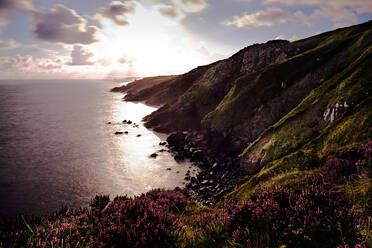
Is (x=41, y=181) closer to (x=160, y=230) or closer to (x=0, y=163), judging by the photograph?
→ (x=0, y=163)

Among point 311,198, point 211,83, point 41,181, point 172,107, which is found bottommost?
point 41,181

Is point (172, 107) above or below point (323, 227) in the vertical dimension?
below

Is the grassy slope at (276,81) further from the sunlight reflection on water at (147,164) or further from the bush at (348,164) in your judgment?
the bush at (348,164)

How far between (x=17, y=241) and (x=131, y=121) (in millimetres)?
90917

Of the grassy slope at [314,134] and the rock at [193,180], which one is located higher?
the grassy slope at [314,134]

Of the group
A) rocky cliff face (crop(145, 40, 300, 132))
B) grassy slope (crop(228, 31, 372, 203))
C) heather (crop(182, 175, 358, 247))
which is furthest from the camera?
rocky cliff face (crop(145, 40, 300, 132))

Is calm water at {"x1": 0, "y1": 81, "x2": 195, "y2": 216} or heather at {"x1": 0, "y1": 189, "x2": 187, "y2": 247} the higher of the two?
heather at {"x1": 0, "y1": 189, "x2": 187, "y2": 247}

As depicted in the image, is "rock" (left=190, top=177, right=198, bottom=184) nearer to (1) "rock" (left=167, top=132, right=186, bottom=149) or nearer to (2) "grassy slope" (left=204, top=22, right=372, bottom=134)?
(1) "rock" (left=167, top=132, right=186, bottom=149)

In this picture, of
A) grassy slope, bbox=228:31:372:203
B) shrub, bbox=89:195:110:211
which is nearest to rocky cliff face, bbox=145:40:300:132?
grassy slope, bbox=228:31:372:203

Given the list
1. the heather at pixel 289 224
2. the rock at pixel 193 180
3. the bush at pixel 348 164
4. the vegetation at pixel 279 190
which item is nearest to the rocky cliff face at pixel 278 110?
the vegetation at pixel 279 190

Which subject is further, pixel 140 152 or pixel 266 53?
pixel 266 53

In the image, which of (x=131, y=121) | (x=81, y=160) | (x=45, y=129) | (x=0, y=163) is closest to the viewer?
(x=0, y=163)

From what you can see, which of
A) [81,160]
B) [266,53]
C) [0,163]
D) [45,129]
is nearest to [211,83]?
[266,53]

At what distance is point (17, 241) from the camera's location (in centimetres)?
498
